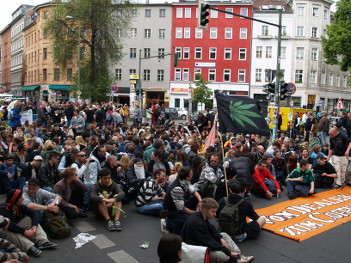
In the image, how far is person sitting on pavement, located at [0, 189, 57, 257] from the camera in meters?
5.56

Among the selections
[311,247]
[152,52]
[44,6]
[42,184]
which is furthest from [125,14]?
[311,247]

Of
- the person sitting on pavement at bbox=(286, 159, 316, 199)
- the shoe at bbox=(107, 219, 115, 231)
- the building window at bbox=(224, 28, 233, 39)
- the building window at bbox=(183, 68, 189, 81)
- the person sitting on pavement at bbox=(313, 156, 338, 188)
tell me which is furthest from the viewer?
the building window at bbox=(183, 68, 189, 81)

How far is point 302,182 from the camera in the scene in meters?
9.81

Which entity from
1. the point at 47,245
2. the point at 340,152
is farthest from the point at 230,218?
the point at 340,152

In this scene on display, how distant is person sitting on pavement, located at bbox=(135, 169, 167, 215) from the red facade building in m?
45.5

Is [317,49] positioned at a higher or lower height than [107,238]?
higher

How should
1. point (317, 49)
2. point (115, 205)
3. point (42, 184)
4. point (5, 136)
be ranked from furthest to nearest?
point (317, 49)
point (5, 136)
point (42, 184)
point (115, 205)

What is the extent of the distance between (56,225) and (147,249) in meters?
1.78

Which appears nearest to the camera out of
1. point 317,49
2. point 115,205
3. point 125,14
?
point 115,205

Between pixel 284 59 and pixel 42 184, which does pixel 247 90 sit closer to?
pixel 284 59

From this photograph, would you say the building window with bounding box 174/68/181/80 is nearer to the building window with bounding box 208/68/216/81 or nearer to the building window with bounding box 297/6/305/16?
the building window with bounding box 208/68/216/81

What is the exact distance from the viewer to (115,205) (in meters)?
7.25

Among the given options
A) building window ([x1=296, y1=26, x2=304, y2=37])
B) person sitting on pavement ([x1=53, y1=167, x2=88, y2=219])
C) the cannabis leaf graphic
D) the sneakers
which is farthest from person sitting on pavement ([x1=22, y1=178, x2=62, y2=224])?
building window ([x1=296, y1=26, x2=304, y2=37])

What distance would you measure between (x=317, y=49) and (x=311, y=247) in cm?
5041
